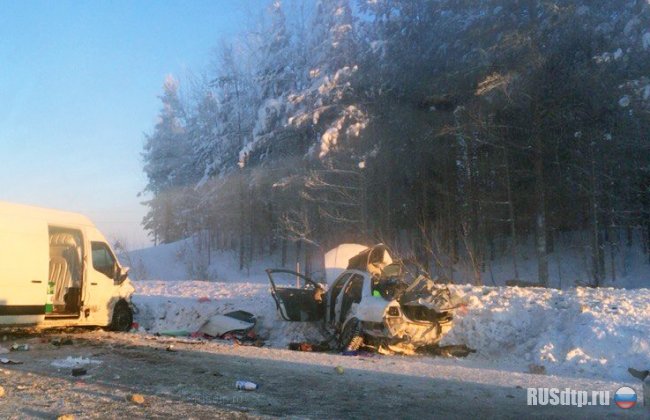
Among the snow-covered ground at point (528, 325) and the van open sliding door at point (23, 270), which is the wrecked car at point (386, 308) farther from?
the van open sliding door at point (23, 270)

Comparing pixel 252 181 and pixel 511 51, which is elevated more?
pixel 511 51

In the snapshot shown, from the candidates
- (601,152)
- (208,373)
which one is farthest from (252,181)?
(208,373)

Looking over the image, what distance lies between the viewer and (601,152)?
2564 cm

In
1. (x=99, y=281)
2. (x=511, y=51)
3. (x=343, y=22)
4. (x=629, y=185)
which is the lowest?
(x=99, y=281)

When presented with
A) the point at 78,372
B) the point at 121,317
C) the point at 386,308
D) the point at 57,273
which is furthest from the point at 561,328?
the point at 57,273

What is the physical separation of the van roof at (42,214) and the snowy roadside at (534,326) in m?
4.54

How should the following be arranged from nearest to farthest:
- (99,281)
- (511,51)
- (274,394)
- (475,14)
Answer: (274,394)
(99,281)
(511,51)
(475,14)

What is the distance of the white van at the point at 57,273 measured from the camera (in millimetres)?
10672

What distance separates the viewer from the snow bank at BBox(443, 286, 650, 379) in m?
9.95

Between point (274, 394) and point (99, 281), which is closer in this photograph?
point (274, 394)

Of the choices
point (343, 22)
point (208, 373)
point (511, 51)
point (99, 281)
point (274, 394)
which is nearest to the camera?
point (274, 394)

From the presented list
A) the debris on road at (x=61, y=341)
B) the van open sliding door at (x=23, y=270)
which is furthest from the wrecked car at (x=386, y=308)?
the van open sliding door at (x=23, y=270)

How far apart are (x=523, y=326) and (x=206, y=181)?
34.0 m

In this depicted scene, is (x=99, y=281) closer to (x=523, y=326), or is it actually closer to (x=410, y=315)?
(x=410, y=315)
